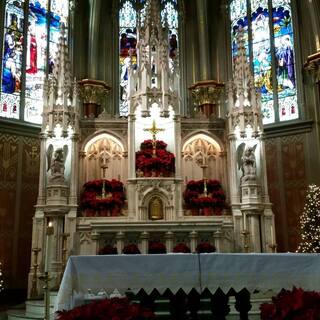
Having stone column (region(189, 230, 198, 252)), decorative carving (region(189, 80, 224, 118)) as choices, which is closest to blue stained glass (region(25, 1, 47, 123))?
decorative carving (region(189, 80, 224, 118))

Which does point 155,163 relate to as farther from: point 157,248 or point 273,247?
point 273,247

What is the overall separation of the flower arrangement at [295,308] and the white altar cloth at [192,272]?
2678 mm

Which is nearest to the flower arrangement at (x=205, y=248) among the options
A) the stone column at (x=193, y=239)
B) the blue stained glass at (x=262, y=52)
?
the stone column at (x=193, y=239)

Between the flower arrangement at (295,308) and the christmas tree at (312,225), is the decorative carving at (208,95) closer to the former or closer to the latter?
the christmas tree at (312,225)

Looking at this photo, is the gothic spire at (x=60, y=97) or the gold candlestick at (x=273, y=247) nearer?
the gold candlestick at (x=273, y=247)

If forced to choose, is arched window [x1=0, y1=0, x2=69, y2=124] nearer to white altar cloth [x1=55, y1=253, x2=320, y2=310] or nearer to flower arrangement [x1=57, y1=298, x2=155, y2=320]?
white altar cloth [x1=55, y1=253, x2=320, y2=310]

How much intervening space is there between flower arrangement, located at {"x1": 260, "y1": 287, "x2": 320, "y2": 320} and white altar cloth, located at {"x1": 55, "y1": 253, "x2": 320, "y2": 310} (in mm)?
2678

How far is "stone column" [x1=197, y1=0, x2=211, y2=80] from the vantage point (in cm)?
1873

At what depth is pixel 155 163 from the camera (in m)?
14.2

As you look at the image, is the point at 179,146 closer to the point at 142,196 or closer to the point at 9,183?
the point at 142,196

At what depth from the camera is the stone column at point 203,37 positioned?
18734mm

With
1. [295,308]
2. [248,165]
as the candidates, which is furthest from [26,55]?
[295,308]

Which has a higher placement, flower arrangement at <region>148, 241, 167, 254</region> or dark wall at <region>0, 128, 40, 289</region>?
dark wall at <region>0, 128, 40, 289</region>

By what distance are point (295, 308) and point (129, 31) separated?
58.5ft
